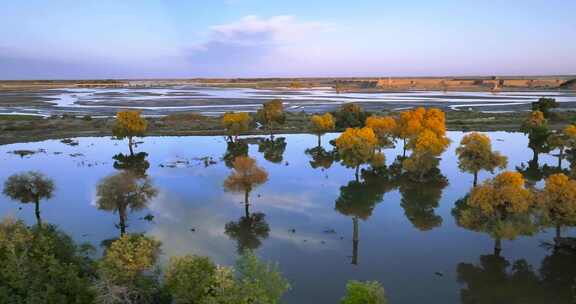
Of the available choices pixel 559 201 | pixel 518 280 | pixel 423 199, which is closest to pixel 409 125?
pixel 423 199

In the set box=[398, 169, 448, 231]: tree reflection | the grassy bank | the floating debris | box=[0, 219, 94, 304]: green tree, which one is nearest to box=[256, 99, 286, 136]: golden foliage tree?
the grassy bank

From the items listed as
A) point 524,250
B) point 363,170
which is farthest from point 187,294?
point 363,170

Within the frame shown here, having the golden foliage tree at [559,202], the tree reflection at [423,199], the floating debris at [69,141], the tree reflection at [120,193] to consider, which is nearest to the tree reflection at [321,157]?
the tree reflection at [423,199]

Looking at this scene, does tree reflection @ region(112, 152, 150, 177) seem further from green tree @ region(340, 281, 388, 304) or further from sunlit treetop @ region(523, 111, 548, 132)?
sunlit treetop @ region(523, 111, 548, 132)

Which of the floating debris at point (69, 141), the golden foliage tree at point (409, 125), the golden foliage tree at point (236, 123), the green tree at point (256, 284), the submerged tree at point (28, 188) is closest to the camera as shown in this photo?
the green tree at point (256, 284)

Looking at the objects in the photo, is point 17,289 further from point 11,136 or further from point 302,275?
point 11,136

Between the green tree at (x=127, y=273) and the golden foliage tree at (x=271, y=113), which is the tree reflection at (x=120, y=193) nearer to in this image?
the green tree at (x=127, y=273)
